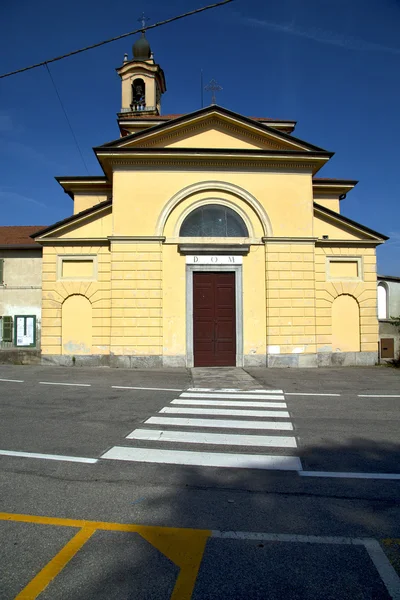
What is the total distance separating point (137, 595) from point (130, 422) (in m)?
4.74

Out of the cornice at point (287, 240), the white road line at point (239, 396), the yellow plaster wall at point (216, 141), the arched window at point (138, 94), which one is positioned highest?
the arched window at point (138, 94)

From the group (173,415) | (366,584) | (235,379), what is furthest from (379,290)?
(366,584)

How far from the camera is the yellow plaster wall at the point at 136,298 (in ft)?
52.5

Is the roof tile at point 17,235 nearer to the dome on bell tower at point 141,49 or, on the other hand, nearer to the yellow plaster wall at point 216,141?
the yellow plaster wall at point 216,141

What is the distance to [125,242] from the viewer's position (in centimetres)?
1633

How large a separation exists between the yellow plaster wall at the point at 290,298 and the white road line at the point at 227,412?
8.09 meters

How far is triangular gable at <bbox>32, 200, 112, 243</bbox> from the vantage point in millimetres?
16922

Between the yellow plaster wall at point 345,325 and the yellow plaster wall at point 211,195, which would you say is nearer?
the yellow plaster wall at point 211,195

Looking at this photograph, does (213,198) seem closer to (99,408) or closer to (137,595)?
(99,408)

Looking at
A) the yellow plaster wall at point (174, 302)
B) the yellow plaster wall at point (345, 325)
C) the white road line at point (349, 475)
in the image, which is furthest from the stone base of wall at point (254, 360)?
the white road line at point (349, 475)

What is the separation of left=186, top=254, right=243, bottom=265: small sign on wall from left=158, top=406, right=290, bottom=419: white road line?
866 cm

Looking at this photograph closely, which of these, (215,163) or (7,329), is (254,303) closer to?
(215,163)

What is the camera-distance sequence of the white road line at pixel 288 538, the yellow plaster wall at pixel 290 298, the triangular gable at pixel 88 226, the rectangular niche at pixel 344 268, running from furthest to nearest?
the rectangular niche at pixel 344 268 < the triangular gable at pixel 88 226 < the yellow plaster wall at pixel 290 298 < the white road line at pixel 288 538

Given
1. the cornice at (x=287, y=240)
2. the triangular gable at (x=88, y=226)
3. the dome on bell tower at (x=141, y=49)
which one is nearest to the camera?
the cornice at (x=287, y=240)
